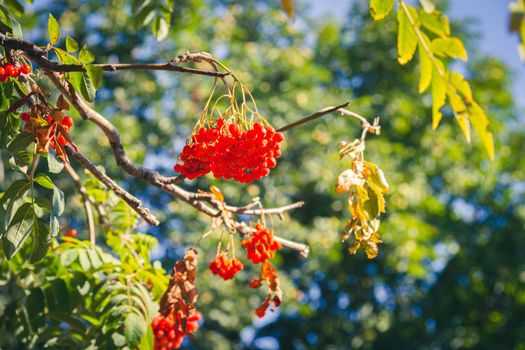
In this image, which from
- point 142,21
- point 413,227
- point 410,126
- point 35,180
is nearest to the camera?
point 35,180

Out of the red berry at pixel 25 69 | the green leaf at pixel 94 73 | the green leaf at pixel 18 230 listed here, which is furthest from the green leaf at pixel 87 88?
the green leaf at pixel 18 230

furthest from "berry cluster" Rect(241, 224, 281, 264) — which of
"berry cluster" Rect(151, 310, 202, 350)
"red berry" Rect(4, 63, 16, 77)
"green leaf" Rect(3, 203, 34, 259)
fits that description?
"red berry" Rect(4, 63, 16, 77)

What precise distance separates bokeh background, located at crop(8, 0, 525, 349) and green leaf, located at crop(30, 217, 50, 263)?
4971 mm

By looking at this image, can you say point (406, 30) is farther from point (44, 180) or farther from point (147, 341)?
point (147, 341)

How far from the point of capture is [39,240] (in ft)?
6.40

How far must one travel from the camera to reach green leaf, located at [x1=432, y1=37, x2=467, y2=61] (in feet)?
5.10

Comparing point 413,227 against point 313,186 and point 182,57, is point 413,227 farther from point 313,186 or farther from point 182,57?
point 182,57

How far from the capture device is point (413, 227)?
8242mm

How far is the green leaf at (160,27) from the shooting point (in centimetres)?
A: 219

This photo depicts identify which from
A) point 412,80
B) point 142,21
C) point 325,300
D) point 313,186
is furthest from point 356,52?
point 142,21

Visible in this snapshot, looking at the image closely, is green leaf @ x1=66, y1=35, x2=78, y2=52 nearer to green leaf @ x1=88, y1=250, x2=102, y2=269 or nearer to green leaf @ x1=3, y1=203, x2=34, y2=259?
green leaf @ x1=3, y1=203, x2=34, y2=259

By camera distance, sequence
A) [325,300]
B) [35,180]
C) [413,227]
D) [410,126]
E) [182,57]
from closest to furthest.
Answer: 1. [182,57]
2. [35,180]
3. [413,227]
4. [325,300]
5. [410,126]

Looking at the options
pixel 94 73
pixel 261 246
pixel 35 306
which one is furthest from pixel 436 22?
pixel 35 306

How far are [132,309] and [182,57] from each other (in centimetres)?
89
